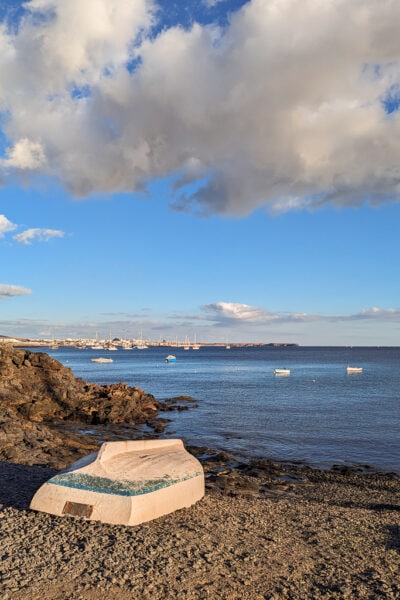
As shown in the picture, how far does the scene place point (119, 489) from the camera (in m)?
10.8

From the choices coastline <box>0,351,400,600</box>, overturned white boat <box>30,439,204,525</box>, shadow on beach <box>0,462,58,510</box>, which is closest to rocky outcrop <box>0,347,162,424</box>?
coastline <box>0,351,400,600</box>

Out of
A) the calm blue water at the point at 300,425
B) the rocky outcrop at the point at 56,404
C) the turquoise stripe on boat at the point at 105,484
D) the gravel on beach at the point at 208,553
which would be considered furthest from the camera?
the calm blue water at the point at 300,425

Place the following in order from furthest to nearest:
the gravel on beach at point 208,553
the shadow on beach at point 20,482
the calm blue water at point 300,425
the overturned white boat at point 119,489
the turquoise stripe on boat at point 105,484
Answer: the calm blue water at point 300,425, the shadow on beach at point 20,482, the turquoise stripe on boat at point 105,484, the overturned white boat at point 119,489, the gravel on beach at point 208,553

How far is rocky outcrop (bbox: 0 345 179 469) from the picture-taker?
21.3 meters

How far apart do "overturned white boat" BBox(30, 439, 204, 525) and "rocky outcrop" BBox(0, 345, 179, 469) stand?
820 cm

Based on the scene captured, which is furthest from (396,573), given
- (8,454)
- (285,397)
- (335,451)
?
(285,397)

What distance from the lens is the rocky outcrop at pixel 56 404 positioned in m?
21.3

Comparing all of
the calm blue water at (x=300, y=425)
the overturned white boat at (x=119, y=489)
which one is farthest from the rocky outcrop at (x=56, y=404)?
the overturned white boat at (x=119, y=489)

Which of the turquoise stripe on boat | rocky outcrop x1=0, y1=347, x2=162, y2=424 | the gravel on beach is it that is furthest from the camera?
rocky outcrop x1=0, y1=347, x2=162, y2=424

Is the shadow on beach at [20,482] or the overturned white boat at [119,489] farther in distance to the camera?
the shadow on beach at [20,482]

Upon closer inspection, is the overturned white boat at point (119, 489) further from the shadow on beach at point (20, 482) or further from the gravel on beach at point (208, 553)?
the shadow on beach at point (20, 482)

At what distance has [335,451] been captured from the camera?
984 inches

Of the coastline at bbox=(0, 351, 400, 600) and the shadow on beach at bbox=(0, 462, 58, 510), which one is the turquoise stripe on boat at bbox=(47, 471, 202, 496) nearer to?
the coastline at bbox=(0, 351, 400, 600)

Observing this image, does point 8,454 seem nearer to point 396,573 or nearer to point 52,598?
point 52,598
